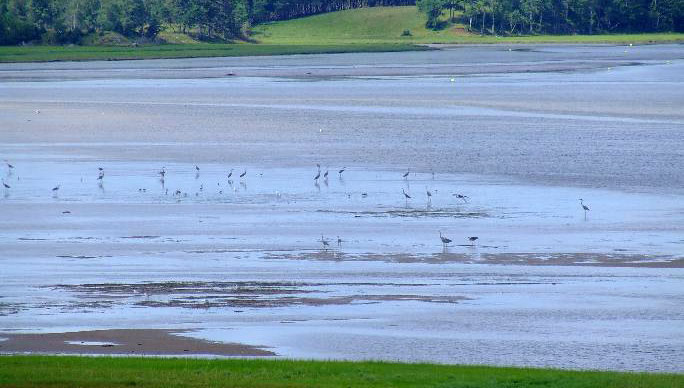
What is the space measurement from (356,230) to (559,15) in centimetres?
15923

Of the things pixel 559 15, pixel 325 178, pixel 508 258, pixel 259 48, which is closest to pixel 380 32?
pixel 559 15

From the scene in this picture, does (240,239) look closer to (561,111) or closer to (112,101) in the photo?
(561,111)

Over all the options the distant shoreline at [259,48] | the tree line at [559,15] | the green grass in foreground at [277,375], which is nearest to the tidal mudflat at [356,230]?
the green grass in foreground at [277,375]

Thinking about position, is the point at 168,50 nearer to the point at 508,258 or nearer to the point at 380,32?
the point at 380,32

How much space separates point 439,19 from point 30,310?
538ft

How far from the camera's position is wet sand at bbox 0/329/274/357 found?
16.4m

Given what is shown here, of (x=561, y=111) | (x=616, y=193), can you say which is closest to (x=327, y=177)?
(x=616, y=193)

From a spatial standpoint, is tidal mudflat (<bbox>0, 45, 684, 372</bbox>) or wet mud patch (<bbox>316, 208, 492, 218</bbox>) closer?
tidal mudflat (<bbox>0, 45, 684, 372</bbox>)

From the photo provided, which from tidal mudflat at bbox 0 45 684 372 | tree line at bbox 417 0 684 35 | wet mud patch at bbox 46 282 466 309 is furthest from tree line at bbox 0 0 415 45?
wet mud patch at bbox 46 282 466 309

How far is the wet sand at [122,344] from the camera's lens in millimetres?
16359

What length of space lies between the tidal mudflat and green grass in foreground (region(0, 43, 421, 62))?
200 feet

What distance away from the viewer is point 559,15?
18088 centimetres

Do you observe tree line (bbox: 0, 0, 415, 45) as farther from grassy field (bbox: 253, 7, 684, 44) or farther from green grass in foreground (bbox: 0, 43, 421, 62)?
grassy field (bbox: 253, 7, 684, 44)

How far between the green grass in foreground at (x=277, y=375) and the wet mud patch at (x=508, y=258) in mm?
8618
